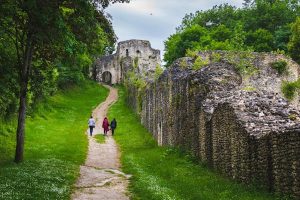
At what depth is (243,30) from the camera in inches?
3029

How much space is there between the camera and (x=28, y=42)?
63.0ft

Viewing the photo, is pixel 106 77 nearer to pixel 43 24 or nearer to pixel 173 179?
pixel 43 24

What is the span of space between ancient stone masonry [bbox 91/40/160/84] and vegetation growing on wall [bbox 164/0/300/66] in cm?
716

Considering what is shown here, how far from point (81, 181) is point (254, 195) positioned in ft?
21.0

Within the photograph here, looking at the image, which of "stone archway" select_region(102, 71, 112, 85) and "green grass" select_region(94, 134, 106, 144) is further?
"stone archway" select_region(102, 71, 112, 85)

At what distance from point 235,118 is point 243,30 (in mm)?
63809

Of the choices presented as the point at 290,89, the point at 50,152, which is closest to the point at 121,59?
the point at 290,89

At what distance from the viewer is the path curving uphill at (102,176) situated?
14191mm

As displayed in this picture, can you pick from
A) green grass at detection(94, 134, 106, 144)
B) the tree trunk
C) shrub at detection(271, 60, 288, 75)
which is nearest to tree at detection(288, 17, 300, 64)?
shrub at detection(271, 60, 288, 75)

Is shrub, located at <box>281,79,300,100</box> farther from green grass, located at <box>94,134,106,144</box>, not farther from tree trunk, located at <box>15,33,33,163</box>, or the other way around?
tree trunk, located at <box>15,33,33,163</box>

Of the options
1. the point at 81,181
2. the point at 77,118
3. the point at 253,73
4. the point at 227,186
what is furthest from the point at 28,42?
the point at 77,118

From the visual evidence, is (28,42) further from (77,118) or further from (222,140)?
(77,118)

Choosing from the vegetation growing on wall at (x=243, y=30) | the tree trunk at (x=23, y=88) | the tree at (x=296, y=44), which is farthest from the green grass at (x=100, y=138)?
the tree at (x=296, y=44)

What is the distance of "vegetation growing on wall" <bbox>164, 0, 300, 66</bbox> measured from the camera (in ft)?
201
